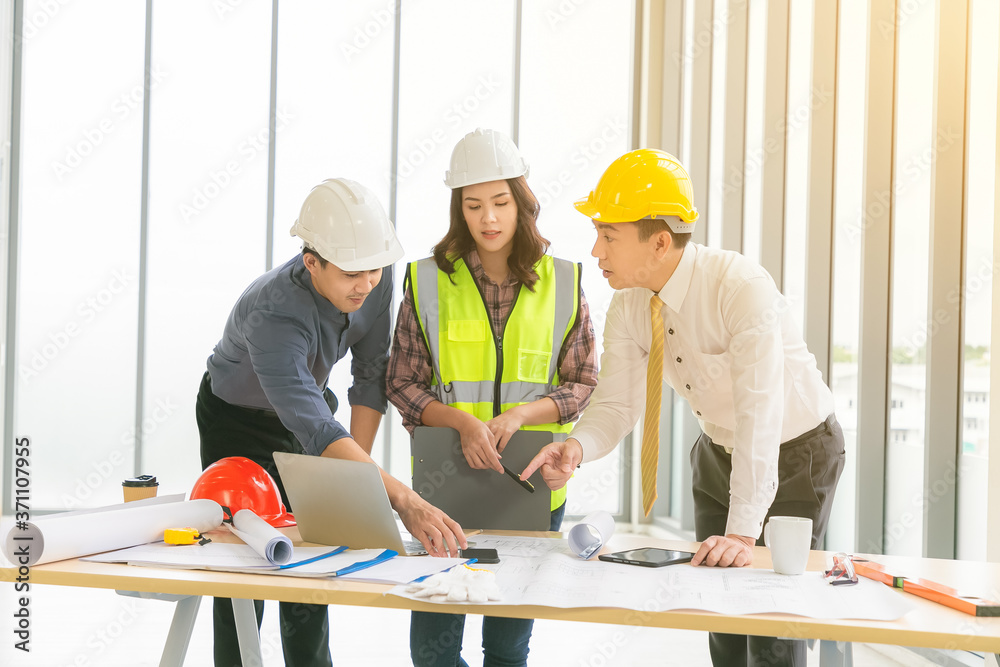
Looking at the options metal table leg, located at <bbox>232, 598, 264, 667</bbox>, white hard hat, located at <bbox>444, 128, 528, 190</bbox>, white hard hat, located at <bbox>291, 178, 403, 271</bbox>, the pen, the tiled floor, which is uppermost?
white hard hat, located at <bbox>444, 128, 528, 190</bbox>

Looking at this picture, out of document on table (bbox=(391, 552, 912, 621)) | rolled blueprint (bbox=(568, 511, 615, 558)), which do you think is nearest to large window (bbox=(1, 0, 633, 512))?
rolled blueprint (bbox=(568, 511, 615, 558))

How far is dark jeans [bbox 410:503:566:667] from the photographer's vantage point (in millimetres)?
1996

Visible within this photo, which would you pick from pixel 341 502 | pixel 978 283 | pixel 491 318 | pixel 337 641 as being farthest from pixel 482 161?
pixel 337 641

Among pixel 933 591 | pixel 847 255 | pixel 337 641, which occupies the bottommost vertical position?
pixel 337 641

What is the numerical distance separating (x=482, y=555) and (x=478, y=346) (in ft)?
2.60

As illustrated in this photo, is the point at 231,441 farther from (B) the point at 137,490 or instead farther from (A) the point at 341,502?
(A) the point at 341,502

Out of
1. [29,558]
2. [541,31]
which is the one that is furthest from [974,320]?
[541,31]

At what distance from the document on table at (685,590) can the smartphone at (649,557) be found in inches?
0.9

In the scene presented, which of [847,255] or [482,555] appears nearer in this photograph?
[482,555]

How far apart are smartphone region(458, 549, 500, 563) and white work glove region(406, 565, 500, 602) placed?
0.63ft

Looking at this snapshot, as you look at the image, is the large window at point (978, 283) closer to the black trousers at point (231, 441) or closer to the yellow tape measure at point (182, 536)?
the black trousers at point (231, 441)

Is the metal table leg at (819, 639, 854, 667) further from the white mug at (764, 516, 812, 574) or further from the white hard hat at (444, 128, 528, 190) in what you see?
the white hard hat at (444, 128, 528, 190)

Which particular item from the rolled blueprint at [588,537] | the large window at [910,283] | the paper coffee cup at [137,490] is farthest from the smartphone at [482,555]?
the large window at [910,283]

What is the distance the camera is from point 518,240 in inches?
93.1
